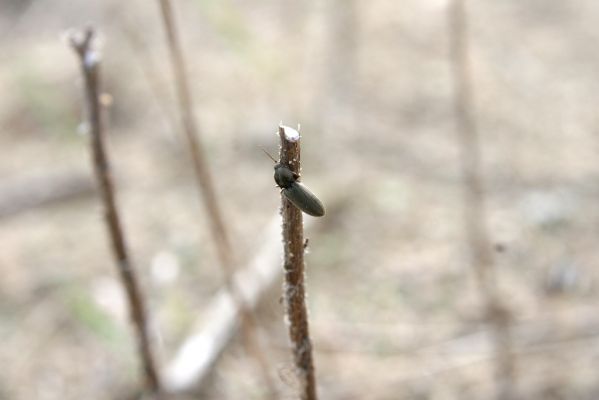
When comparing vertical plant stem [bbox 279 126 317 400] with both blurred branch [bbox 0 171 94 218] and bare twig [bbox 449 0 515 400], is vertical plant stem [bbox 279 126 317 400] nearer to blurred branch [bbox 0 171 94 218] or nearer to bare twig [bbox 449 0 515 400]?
bare twig [bbox 449 0 515 400]

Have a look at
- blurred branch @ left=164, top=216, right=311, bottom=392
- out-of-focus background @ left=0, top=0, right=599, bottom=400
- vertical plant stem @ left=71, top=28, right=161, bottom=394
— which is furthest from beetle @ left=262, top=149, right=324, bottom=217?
blurred branch @ left=164, top=216, right=311, bottom=392

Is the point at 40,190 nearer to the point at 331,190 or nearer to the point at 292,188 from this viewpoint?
the point at 331,190

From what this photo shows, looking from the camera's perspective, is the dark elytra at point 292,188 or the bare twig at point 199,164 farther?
the bare twig at point 199,164

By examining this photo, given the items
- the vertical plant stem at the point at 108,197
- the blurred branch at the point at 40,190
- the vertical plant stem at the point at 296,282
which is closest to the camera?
the vertical plant stem at the point at 296,282

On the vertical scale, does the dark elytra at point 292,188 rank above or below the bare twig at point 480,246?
below

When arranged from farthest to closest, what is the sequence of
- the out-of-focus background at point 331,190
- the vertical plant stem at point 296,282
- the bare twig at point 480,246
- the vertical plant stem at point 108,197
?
the out-of-focus background at point 331,190, the bare twig at point 480,246, the vertical plant stem at point 108,197, the vertical plant stem at point 296,282

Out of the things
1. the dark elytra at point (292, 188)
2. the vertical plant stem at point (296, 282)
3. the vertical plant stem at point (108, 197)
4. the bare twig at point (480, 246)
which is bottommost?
the vertical plant stem at point (296, 282)

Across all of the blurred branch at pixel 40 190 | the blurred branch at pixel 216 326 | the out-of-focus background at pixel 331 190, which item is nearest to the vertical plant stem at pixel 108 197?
the out-of-focus background at pixel 331 190

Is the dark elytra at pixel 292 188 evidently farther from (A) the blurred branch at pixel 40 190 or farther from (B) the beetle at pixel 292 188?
(A) the blurred branch at pixel 40 190
